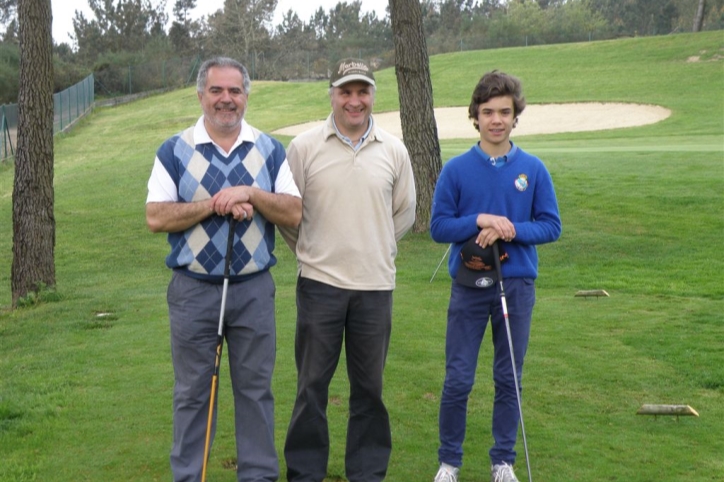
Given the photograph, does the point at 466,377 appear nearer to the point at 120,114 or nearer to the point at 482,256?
the point at 482,256

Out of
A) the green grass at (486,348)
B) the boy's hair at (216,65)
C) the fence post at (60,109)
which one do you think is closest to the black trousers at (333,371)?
the green grass at (486,348)

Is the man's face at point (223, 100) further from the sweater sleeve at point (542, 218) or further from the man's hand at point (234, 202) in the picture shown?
the sweater sleeve at point (542, 218)

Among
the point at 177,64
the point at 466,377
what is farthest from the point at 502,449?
the point at 177,64

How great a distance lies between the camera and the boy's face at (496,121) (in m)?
4.93

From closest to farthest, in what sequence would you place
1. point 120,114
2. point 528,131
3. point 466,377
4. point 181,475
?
point 181,475, point 466,377, point 528,131, point 120,114

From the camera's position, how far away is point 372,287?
4863 mm

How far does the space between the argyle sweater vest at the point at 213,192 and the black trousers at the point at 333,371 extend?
415 millimetres

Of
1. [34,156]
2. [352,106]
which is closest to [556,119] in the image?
[34,156]

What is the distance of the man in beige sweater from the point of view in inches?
190

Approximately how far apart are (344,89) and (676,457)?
2.54 m

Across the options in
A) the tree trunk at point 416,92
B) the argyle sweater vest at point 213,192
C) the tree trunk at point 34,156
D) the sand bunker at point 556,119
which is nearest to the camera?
the argyle sweater vest at point 213,192

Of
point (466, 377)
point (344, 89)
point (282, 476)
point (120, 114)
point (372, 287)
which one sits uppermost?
point (344, 89)

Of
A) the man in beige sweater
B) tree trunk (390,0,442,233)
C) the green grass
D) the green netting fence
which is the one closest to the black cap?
the man in beige sweater

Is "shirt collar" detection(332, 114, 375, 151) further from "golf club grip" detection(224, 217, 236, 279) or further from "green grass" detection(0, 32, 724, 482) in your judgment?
"green grass" detection(0, 32, 724, 482)
